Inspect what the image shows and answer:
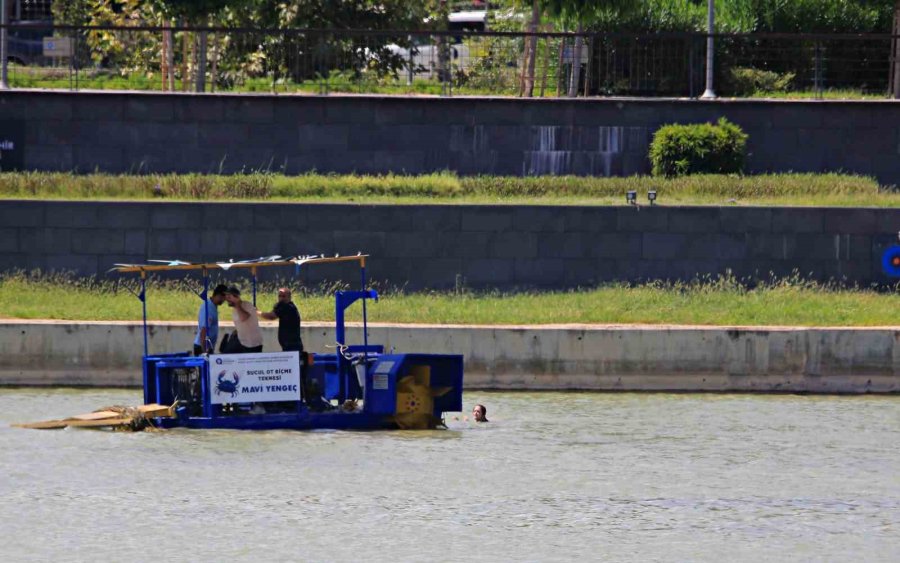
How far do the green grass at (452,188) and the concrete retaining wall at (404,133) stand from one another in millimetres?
820

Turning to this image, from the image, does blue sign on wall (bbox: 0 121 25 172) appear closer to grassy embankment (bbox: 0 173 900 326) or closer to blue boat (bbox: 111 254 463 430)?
grassy embankment (bbox: 0 173 900 326)

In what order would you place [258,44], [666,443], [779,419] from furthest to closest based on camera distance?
1. [258,44]
2. [779,419]
3. [666,443]

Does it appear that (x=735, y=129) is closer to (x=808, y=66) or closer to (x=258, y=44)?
(x=808, y=66)

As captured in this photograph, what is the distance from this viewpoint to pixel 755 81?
3331 centimetres

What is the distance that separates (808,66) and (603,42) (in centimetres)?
440

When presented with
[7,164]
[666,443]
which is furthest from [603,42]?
[666,443]

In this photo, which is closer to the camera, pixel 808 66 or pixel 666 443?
pixel 666 443

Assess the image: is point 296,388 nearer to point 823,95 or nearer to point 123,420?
point 123,420

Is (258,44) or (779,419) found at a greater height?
(258,44)

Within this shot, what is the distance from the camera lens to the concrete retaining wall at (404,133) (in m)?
30.6

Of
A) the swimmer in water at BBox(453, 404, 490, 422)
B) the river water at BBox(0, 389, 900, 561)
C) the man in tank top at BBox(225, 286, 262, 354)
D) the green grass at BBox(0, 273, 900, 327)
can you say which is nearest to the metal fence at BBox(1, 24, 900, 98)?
A: the green grass at BBox(0, 273, 900, 327)

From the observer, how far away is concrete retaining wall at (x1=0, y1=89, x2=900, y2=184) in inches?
1206

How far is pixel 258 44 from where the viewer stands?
107ft

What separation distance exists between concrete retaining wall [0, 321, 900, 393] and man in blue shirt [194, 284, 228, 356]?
3000mm
